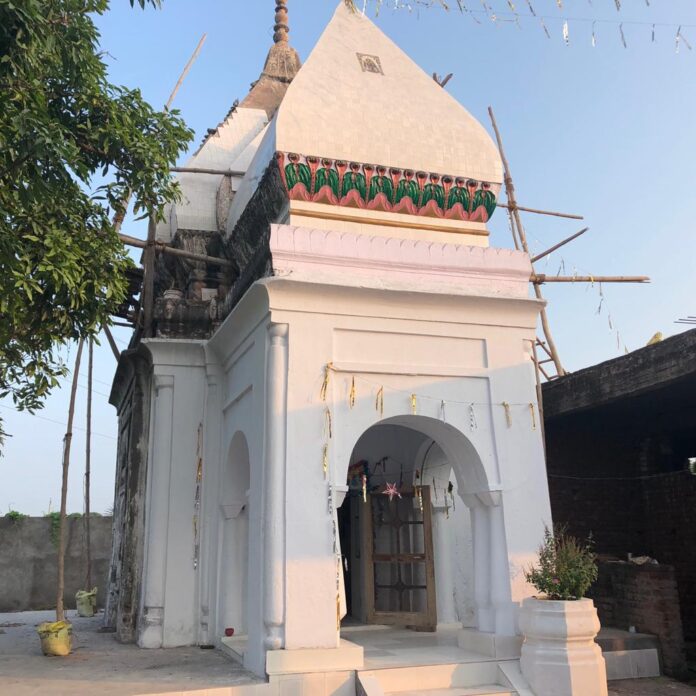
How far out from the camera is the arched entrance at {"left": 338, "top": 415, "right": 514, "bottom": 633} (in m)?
9.06

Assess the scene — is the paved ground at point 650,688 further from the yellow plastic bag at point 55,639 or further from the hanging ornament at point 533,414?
the yellow plastic bag at point 55,639

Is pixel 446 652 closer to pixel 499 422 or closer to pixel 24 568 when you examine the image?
pixel 499 422

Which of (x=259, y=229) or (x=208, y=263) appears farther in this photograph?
(x=208, y=263)

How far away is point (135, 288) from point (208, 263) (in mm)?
1536

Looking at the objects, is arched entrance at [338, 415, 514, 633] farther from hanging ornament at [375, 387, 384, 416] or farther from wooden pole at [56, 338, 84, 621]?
wooden pole at [56, 338, 84, 621]

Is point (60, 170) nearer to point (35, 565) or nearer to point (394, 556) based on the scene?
point (394, 556)

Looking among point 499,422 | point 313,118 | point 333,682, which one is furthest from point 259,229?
point 333,682

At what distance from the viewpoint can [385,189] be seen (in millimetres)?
8289

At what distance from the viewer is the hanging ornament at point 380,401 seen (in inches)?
289

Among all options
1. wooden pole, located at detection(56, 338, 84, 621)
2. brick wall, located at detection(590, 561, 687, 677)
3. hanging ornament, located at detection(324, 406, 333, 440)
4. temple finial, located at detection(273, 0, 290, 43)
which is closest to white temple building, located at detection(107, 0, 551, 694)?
hanging ornament, located at detection(324, 406, 333, 440)

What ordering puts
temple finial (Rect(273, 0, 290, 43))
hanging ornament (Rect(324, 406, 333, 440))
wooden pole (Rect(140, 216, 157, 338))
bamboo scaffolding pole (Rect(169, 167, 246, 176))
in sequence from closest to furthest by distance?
hanging ornament (Rect(324, 406, 333, 440)), wooden pole (Rect(140, 216, 157, 338)), bamboo scaffolding pole (Rect(169, 167, 246, 176)), temple finial (Rect(273, 0, 290, 43))

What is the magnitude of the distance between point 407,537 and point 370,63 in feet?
19.4

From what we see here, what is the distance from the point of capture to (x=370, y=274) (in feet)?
25.6

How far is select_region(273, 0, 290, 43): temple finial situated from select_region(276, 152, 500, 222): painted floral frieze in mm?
7905
